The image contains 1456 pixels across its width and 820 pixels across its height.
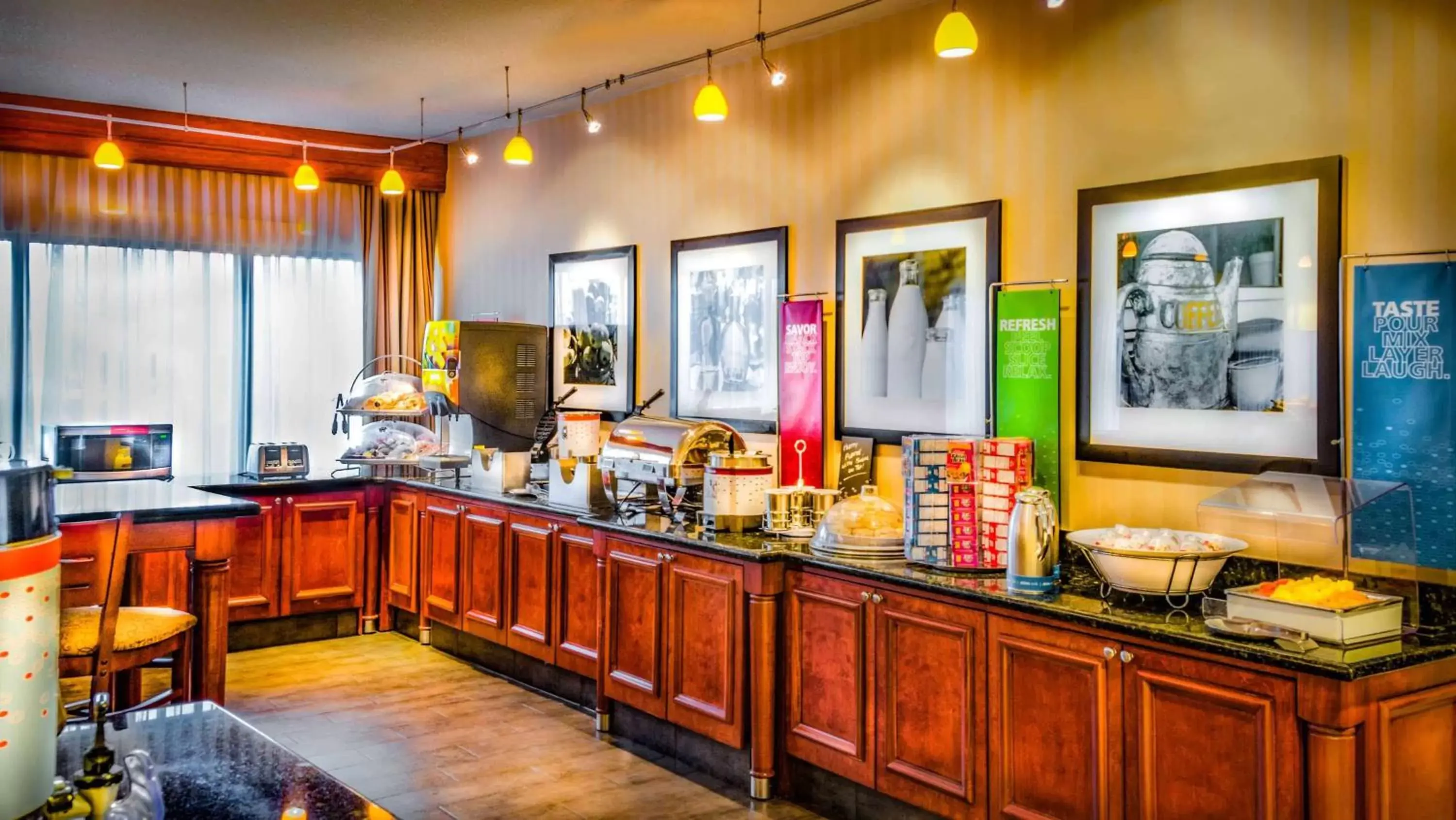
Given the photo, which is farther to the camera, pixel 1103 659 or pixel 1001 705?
pixel 1001 705

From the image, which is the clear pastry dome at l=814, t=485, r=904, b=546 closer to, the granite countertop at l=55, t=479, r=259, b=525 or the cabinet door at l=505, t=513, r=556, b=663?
the cabinet door at l=505, t=513, r=556, b=663

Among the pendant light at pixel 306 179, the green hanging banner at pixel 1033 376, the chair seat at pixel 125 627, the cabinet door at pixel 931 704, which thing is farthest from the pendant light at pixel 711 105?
the pendant light at pixel 306 179

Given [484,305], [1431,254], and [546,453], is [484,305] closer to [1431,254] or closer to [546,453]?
[546,453]

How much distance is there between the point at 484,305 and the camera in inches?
294

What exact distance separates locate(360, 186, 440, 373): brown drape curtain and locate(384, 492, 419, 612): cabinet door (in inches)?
57.6

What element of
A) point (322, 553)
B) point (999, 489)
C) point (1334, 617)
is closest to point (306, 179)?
point (322, 553)

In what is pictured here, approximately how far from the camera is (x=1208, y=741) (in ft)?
9.02

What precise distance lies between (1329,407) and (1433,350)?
1.03 ft

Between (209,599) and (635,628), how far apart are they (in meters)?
1.76

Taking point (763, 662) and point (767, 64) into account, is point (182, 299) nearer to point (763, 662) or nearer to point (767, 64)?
point (767, 64)

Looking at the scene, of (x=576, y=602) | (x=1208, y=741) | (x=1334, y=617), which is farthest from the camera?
(x=576, y=602)

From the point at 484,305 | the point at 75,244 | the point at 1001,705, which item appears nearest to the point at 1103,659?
the point at 1001,705

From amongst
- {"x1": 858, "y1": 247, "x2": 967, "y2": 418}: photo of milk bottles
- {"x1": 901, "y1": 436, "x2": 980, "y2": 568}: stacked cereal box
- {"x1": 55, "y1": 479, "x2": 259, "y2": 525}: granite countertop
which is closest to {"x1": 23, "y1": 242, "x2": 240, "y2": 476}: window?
{"x1": 55, "y1": 479, "x2": 259, "y2": 525}: granite countertop

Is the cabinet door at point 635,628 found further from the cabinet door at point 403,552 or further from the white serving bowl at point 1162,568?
the cabinet door at point 403,552
